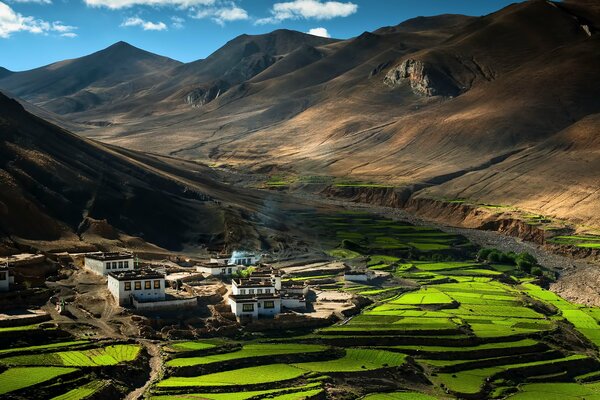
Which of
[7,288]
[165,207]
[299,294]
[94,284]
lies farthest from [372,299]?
[165,207]

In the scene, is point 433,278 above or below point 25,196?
below

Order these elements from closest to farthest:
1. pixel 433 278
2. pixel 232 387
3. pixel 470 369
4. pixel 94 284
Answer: pixel 232 387 → pixel 470 369 → pixel 94 284 → pixel 433 278

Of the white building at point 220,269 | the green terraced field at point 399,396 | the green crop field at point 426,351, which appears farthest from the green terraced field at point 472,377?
the white building at point 220,269

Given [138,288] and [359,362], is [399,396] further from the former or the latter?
[138,288]

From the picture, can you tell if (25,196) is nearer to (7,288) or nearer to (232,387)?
(7,288)

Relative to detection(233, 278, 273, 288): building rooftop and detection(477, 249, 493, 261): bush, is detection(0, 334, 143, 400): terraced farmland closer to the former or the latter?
detection(233, 278, 273, 288): building rooftop

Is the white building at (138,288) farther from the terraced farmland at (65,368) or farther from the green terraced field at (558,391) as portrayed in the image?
the green terraced field at (558,391)
